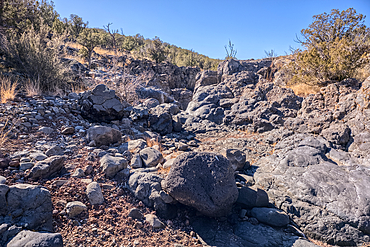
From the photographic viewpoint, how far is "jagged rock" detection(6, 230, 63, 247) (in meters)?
1.83

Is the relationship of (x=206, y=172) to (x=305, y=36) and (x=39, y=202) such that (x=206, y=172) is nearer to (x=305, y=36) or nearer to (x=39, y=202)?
(x=39, y=202)

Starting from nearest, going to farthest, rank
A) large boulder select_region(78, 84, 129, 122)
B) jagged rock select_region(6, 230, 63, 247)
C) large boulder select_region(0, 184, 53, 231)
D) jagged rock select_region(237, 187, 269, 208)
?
jagged rock select_region(6, 230, 63, 247) → large boulder select_region(0, 184, 53, 231) → jagged rock select_region(237, 187, 269, 208) → large boulder select_region(78, 84, 129, 122)

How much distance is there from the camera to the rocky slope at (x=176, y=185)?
96.3 inches

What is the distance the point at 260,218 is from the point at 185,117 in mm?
6226

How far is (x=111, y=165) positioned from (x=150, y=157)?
914mm

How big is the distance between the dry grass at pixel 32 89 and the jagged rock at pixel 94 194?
13.9ft

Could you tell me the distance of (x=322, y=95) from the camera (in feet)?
20.1

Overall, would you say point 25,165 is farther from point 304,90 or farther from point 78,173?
point 304,90

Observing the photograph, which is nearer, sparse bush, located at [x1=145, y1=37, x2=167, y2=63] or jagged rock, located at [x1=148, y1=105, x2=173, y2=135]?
jagged rock, located at [x1=148, y1=105, x2=173, y2=135]

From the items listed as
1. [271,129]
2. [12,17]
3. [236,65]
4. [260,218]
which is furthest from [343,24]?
[12,17]

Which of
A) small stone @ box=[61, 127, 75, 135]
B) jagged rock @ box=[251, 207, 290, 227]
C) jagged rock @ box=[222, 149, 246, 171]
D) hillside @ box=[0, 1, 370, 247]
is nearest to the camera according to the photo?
hillside @ box=[0, 1, 370, 247]

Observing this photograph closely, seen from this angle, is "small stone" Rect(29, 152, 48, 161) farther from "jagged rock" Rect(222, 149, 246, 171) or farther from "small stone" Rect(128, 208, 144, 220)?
"jagged rock" Rect(222, 149, 246, 171)

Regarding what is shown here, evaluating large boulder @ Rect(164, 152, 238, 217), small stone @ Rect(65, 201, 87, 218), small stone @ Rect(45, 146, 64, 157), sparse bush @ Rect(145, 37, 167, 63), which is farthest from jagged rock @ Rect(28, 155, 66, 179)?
sparse bush @ Rect(145, 37, 167, 63)

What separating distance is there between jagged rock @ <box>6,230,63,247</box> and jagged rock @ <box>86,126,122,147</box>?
8.84ft
